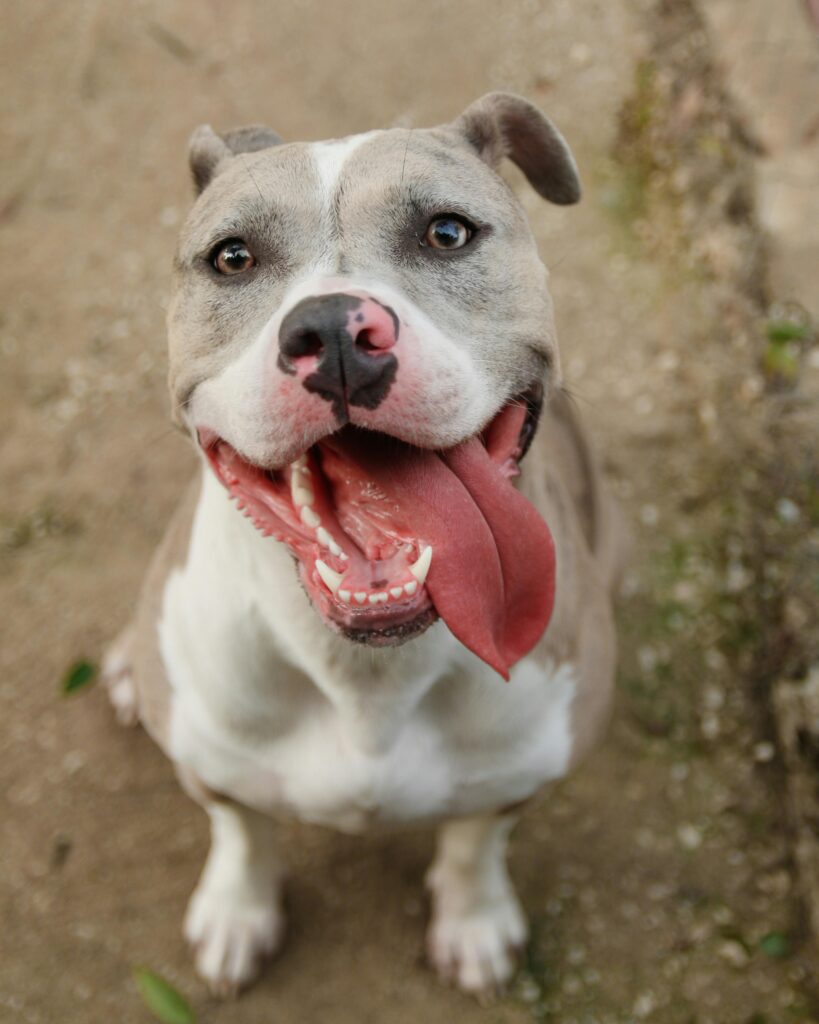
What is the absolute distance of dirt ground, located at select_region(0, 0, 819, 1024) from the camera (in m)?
3.17

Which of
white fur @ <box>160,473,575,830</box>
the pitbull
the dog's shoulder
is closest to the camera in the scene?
the pitbull

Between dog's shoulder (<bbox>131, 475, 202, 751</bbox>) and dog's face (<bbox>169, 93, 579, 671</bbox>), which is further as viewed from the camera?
dog's shoulder (<bbox>131, 475, 202, 751</bbox>)

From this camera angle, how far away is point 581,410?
4.27 m

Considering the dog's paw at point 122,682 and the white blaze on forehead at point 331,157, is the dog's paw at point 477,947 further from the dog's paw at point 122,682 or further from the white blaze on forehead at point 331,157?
the white blaze on forehead at point 331,157

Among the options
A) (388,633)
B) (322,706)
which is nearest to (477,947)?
(322,706)

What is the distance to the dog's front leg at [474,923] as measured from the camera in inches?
119

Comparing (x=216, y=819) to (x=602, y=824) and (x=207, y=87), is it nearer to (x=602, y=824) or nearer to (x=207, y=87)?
(x=602, y=824)

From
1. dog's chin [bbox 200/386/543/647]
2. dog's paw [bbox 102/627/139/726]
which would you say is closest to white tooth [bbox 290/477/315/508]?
dog's chin [bbox 200/386/543/647]

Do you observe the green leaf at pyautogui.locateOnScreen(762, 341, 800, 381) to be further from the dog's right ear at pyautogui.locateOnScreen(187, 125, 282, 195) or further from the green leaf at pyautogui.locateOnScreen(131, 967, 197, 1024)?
the green leaf at pyautogui.locateOnScreen(131, 967, 197, 1024)

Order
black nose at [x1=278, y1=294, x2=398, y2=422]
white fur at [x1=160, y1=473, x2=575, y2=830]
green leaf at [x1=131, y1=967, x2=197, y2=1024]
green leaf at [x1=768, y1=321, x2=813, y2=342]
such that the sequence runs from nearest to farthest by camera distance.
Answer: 1. black nose at [x1=278, y1=294, x2=398, y2=422]
2. white fur at [x1=160, y1=473, x2=575, y2=830]
3. green leaf at [x1=131, y1=967, x2=197, y2=1024]
4. green leaf at [x1=768, y1=321, x2=813, y2=342]

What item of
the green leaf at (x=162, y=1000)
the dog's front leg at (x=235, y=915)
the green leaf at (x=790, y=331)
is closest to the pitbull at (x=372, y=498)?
the dog's front leg at (x=235, y=915)

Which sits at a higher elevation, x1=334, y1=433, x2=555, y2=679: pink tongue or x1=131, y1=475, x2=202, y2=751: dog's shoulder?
x1=334, y1=433, x2=555, y2=679: pink tongue

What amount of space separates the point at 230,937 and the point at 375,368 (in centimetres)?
196

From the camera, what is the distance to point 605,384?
4.43m
